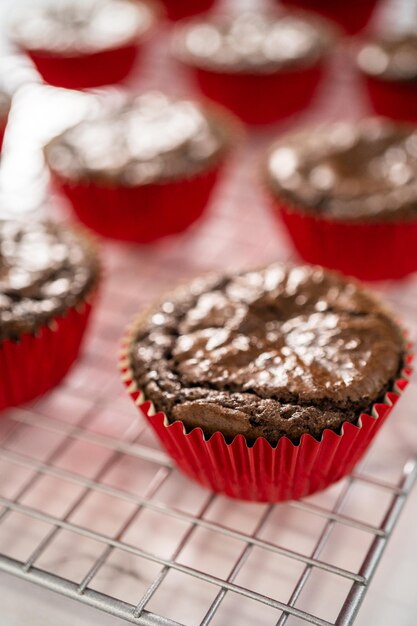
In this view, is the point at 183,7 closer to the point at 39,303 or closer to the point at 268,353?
the point at 39,303

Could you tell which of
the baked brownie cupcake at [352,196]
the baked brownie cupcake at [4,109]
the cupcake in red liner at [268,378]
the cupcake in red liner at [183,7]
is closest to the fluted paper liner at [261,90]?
the baked brownie cupcake at [352,196]

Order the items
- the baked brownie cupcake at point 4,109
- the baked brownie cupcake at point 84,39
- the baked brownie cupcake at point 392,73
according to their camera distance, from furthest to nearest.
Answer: the baked brownie cupcake at point 84,39, the baked brownie cupcake at point 392,73, the baked brownie cupcake at point 4,109

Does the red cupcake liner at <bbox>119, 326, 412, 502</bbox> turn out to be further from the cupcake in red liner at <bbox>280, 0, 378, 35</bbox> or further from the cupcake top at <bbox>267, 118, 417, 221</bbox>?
the cupcake in red liner at <bbox>280, 0, 378, 35</bbox>

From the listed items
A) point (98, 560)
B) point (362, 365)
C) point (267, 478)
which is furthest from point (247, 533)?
point (362, 365)

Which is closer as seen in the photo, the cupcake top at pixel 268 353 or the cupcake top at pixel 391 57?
the cupcake top at pixel 268 353

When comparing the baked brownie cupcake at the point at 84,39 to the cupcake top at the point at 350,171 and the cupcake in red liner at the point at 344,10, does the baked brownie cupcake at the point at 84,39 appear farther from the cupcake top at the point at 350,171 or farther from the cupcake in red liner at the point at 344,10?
the cupcake top at the point at 350,171

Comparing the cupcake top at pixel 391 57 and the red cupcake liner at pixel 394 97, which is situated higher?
the cupcake top at pixel 391 57

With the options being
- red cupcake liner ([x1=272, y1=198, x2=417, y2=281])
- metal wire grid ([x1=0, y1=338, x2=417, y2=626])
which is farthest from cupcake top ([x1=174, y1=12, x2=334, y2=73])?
metal wire grid ([x1=0, y1=338, x2=417, y2=626])
